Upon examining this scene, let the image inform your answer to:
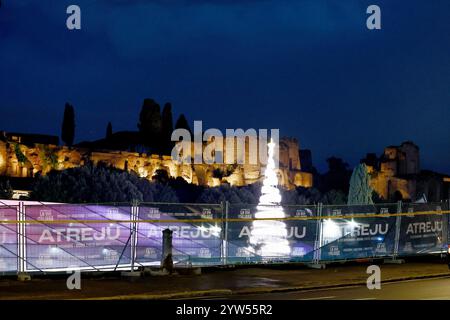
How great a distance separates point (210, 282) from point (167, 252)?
2036 mm

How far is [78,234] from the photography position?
2180cm

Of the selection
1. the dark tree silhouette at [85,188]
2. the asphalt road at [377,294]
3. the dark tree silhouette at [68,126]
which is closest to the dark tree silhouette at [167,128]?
the dark tree silhouette at [68,126]

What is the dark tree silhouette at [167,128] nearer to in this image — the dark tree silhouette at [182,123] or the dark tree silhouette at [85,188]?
the dark tree silhouette at [182,123]

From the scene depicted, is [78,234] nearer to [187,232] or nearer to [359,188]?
[187,232]

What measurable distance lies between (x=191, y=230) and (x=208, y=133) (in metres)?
159

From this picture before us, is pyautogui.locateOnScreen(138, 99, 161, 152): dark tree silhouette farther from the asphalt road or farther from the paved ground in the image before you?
the asphalt road

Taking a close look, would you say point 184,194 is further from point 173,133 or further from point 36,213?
point 36,213

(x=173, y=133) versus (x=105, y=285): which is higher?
(x=173, y=133)

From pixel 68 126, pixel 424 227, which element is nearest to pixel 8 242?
pixel 424 227

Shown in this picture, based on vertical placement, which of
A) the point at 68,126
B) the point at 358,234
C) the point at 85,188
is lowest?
the point at 358,234

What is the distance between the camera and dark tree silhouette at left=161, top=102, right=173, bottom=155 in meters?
176

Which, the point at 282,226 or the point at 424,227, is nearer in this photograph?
the point at 282,226
